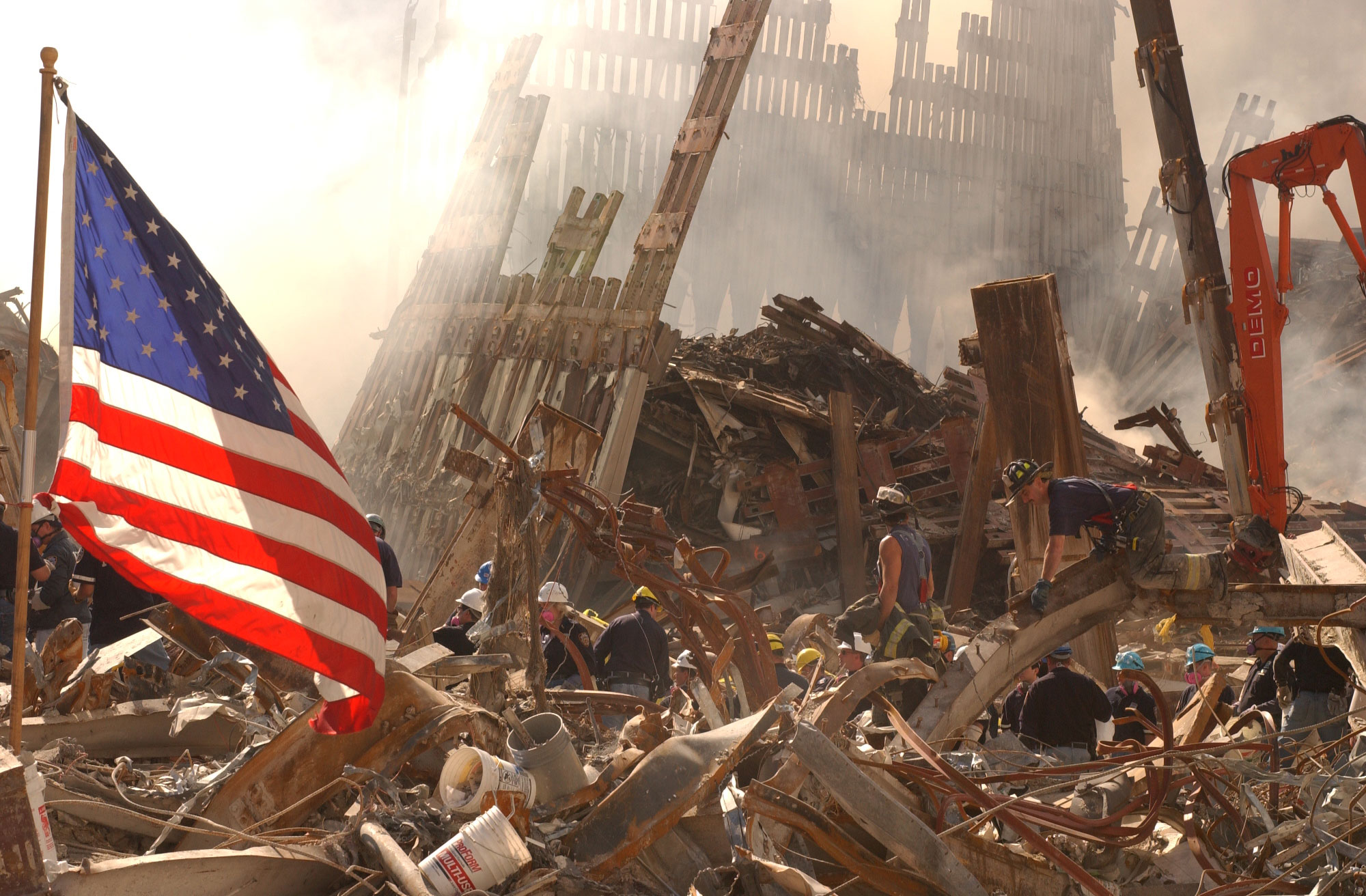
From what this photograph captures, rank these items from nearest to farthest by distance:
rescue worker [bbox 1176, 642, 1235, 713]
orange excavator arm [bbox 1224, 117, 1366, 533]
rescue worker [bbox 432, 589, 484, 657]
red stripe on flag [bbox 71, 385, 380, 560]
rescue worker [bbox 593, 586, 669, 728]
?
1. red stripe on flag [bbox 71, 385, 380, 560]
2. rescue worker [bbox 432, 589, 484, 657]
3. rescue worker [bbox 593, 586, 669, 728]
4. rescue worker [bbox 1176, 642, 1235, 713]
5. orange excavator arm [bbox 1224, 117, 1366, 533]

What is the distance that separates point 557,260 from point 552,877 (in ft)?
42.7

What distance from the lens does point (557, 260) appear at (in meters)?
16.4

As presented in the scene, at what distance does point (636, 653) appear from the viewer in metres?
8.57

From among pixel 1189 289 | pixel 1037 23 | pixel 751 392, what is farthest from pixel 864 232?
pixel 1189 289

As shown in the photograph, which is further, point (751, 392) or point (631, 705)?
point (751, 392)

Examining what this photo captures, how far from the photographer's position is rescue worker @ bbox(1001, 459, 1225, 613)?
685cm

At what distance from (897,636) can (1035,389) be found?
342 cm

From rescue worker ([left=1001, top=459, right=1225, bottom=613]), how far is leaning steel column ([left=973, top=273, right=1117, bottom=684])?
285 centimetres

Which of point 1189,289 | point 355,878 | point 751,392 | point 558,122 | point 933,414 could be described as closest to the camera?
point 355,878

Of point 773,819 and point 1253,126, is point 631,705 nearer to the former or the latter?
point 773,819

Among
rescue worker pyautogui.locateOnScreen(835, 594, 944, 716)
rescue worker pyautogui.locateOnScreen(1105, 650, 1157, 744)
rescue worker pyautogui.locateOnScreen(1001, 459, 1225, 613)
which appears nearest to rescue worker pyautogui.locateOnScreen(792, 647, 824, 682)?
rescue worker pyautogui.locateOnScreen(835, 594, 944, 716)

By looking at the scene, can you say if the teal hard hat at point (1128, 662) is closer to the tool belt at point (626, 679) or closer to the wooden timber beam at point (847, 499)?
the tool belt at point (626, 679)

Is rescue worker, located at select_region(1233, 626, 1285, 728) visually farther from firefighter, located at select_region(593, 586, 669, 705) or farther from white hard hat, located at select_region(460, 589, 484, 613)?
white hard hat, located at select_region(460, 589, 484, 613)

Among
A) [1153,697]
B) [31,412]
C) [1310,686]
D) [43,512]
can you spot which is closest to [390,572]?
[43,512]
